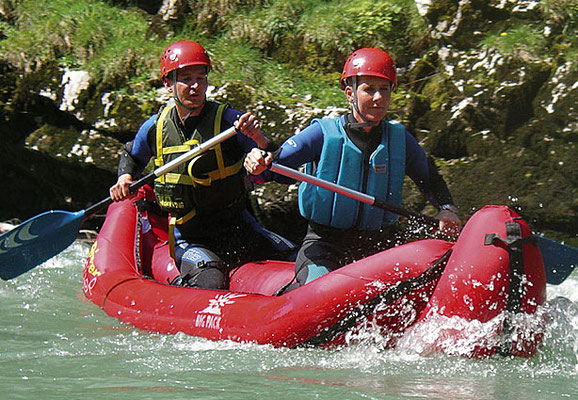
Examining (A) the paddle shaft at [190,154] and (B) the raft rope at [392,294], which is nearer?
(B) the raft rope at [392,294]

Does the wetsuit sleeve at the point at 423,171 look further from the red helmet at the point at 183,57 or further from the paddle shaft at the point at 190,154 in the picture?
the red helmet at the point at 183,57

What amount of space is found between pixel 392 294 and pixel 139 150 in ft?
7.01

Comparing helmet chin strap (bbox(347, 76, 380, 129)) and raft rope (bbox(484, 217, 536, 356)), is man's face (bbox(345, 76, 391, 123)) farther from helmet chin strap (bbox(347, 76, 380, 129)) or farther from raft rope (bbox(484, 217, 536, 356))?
raft rope (bbox(484, 217, 536, 356))

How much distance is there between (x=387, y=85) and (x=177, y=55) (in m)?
1.34

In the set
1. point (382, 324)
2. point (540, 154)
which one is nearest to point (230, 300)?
point (382, 324)

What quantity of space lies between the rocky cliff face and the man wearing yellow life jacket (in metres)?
1.57

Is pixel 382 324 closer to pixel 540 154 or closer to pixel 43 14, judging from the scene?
pixel 540 154

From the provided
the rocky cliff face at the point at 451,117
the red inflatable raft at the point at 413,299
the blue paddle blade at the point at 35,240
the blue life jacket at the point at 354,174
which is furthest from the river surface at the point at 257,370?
the rocky cliff face at the point at 451,117

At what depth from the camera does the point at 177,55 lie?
185 inches

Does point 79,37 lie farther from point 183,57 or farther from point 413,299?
point 413,299

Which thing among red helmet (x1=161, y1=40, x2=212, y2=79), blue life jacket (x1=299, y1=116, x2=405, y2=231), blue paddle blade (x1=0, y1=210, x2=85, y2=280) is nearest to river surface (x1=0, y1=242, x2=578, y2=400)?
blue life jacket (x1=299, y1=116, x2=405, y2=231)

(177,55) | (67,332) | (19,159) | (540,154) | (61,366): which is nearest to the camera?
(61,366)

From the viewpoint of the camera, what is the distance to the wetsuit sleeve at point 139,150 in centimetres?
493

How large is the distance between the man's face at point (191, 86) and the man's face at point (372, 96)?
43.5 inches
